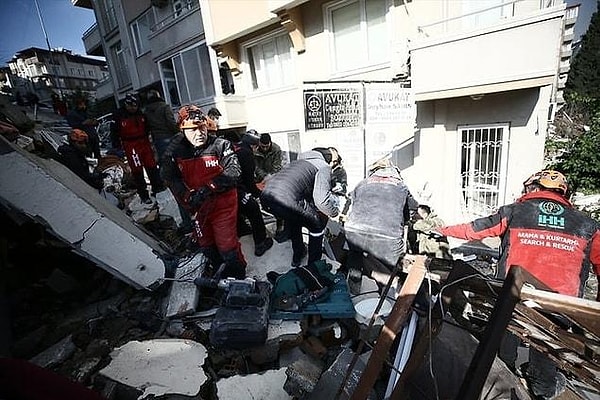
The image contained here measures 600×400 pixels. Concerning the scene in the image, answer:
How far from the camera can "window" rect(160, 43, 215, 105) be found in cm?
995

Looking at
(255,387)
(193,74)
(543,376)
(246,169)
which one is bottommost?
(543,376)

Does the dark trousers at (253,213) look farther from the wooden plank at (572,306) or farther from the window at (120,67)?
the window at (120,67)

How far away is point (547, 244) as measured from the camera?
7.75ft

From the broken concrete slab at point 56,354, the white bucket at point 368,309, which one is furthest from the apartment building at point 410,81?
the broken concrete slab at point 56,354

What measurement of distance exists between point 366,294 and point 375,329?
0.77 metres

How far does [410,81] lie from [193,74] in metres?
8.09

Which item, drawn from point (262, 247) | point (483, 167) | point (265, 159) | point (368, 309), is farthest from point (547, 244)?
point (265, 159)

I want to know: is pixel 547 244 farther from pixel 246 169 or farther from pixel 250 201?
pixel 246 169

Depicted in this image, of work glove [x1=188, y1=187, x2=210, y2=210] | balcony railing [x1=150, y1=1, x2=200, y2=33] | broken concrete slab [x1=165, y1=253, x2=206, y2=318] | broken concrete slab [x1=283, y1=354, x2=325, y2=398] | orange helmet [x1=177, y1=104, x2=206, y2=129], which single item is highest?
balcony railing [x1=150, y1=1, x2=200, y2=33]

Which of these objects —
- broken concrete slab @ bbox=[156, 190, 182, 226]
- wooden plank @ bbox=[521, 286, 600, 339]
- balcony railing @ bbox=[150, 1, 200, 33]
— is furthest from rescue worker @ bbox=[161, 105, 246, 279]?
balcony railing @ bbox=[150, 1, 200, 33]

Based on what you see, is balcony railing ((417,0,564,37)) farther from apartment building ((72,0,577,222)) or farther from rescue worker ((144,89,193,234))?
rescue worker ((144,89,193,234))

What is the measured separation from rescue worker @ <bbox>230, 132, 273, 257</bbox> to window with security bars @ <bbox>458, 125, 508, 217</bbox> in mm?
4327

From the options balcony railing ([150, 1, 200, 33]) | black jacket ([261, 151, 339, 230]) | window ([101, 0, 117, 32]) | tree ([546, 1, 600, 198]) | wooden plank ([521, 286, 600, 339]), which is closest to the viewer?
wooden plank ([521, 286, 600, 339])

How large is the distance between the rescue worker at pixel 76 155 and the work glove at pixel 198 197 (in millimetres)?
2709
